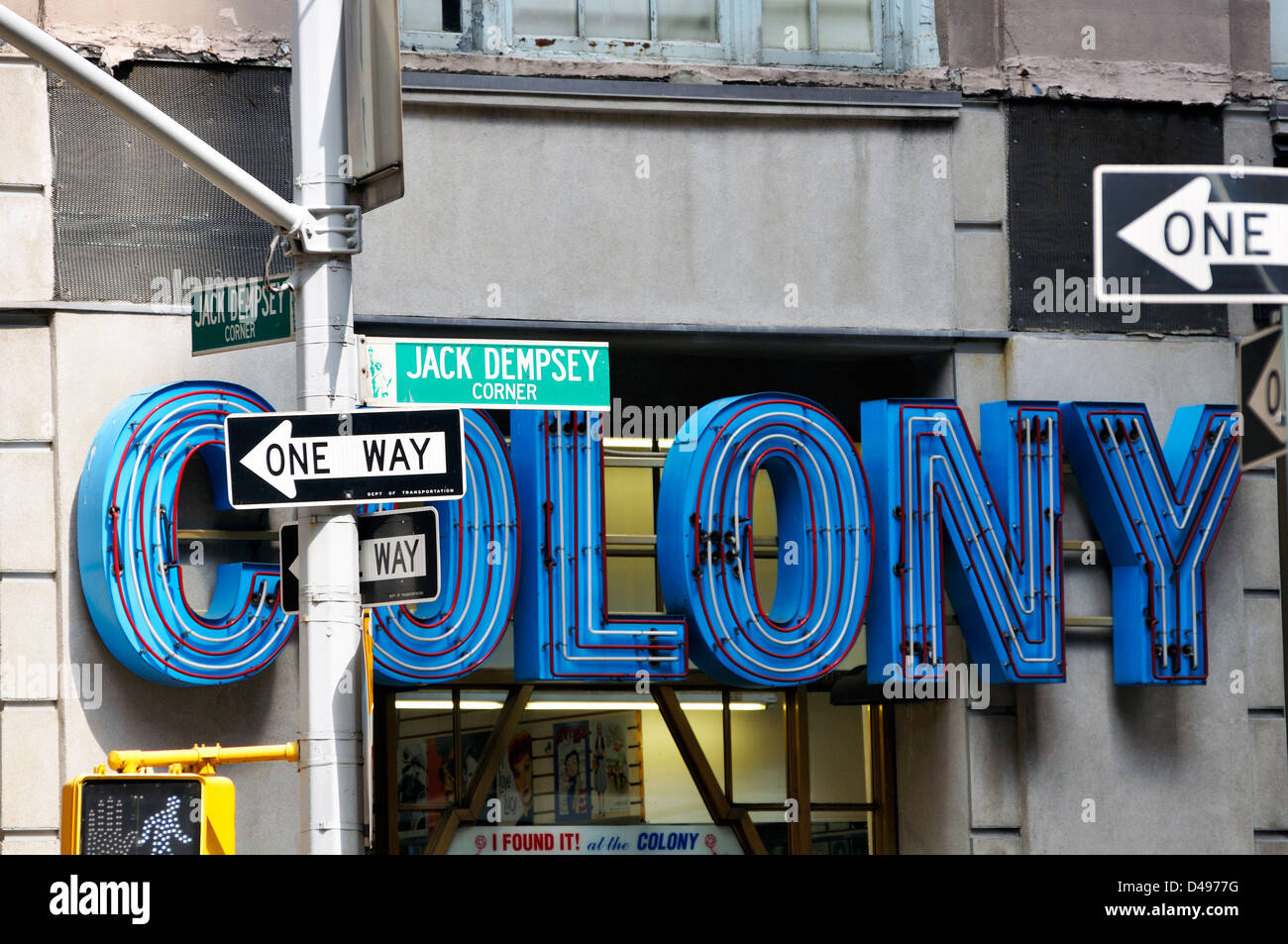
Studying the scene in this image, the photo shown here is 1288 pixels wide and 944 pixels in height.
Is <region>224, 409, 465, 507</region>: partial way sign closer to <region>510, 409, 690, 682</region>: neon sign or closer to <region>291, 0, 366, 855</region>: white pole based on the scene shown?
<region>291, 0, 366, 855</region>: white pole

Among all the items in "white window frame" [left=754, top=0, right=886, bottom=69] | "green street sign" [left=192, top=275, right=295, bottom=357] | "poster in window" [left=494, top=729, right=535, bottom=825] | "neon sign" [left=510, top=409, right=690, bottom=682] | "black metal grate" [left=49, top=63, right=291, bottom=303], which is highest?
"white window frame" [left=754, top=0, right=886, bottom=69]

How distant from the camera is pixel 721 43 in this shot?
1227 centimetres

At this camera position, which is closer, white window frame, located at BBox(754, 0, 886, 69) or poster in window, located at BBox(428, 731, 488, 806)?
poster in window, located at BBox(428, 731, 488, 806)

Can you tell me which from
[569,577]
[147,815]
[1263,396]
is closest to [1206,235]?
[1263,396]

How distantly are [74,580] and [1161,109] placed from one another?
7.70 meters

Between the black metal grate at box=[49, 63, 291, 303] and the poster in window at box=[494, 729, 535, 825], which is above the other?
the black metal grate at box=[49, 63, 291, 303]

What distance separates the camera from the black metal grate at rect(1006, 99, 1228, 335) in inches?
489

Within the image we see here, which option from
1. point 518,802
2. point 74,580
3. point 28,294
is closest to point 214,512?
point 74,580

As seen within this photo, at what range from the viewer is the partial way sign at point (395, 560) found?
7.65 meters

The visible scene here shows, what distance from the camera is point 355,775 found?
738cm

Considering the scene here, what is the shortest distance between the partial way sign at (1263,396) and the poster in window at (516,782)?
25.4ft

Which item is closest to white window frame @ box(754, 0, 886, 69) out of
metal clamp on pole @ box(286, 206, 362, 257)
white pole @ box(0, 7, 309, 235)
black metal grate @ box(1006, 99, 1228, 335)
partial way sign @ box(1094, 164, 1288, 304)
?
black metal grate @ box(1006, 99, 1228, 335)

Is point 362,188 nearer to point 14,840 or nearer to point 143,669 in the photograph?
point 143,669

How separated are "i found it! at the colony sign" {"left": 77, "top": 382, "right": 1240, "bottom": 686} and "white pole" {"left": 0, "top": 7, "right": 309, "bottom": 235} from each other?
10.8 ft
